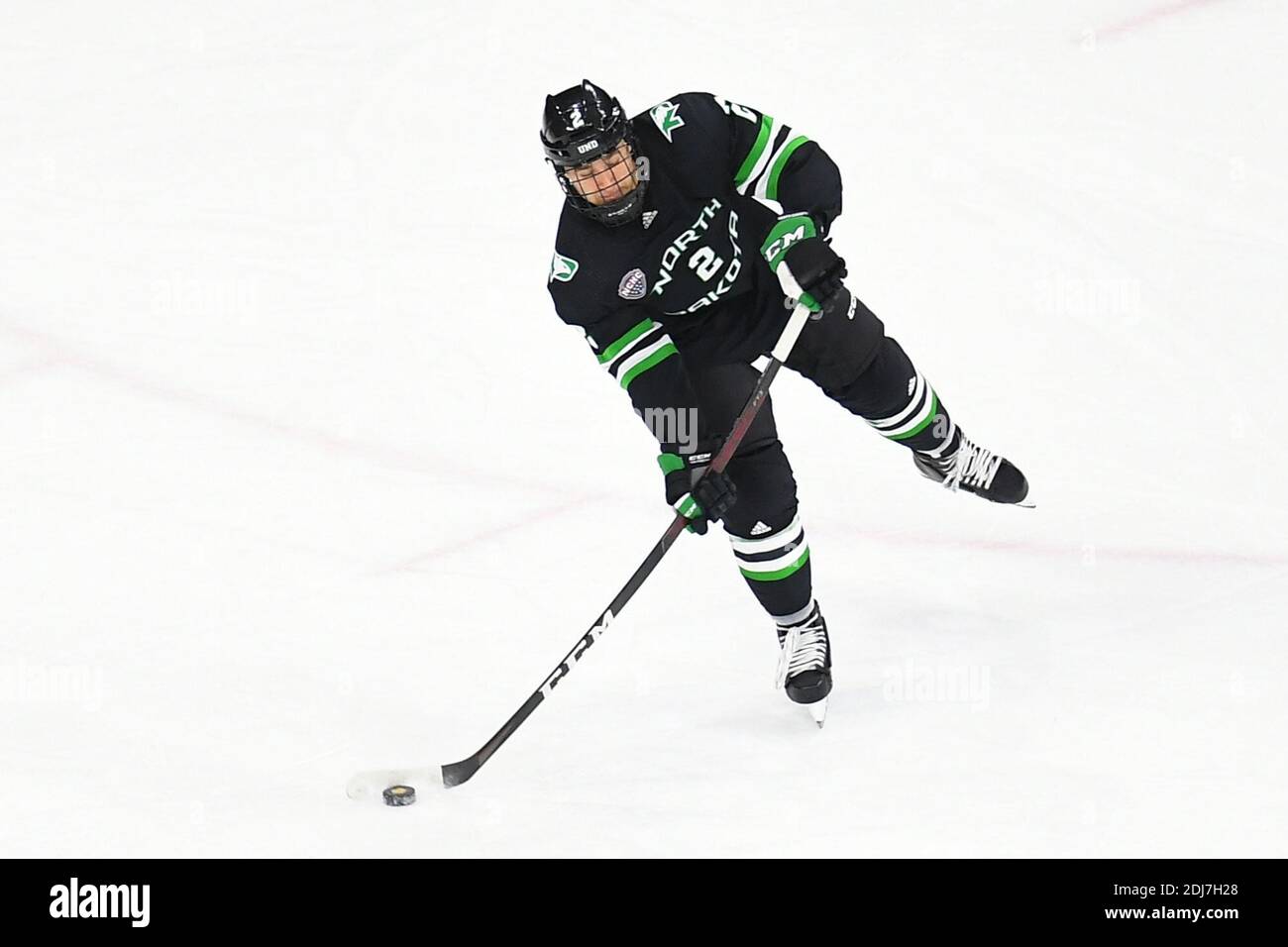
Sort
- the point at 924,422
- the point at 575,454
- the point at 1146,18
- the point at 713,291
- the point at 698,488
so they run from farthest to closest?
1. the point at 1146,18
2. the point at 575,454
3. the point at 924,422
4. the point at 713,291
5. the point at 698,488

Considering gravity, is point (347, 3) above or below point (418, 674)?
above

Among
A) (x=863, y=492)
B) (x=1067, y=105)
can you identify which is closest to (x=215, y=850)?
(x=863, y=492)

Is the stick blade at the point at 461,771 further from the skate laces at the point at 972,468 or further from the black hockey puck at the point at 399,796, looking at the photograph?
the skate laces at the point at 972,468

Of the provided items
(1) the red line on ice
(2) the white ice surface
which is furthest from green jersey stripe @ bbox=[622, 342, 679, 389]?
(1) the red line on ice

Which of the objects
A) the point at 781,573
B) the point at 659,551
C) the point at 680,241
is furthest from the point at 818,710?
the point at 680,241

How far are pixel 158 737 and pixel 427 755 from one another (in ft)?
1.95

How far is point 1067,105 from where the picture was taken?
226 inches

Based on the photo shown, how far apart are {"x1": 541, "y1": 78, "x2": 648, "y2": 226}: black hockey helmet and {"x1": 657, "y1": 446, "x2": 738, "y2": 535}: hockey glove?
0.52 metres

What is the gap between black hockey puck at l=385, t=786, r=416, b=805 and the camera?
127 inches

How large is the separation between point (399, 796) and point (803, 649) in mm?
938

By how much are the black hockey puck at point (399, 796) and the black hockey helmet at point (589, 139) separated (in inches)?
48.2

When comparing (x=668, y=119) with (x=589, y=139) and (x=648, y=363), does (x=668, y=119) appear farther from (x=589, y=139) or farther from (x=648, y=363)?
(x=648, y=363)

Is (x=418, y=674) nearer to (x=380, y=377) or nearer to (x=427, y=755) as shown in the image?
(x=427, y=755)

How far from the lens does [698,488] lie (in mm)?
3342
